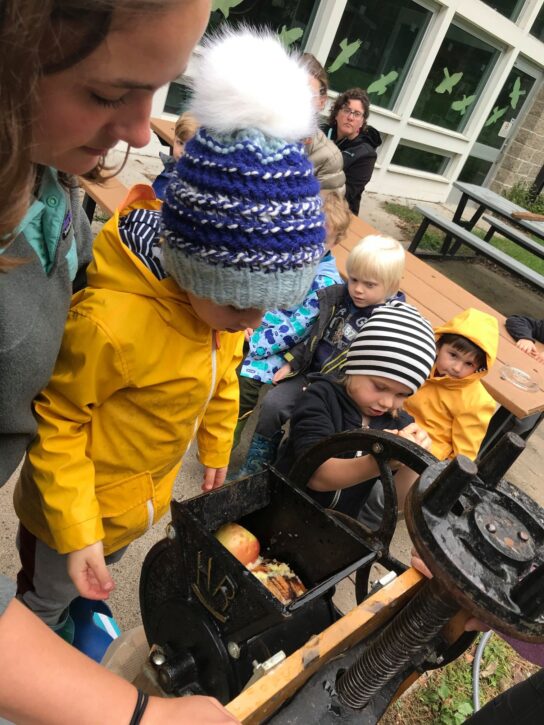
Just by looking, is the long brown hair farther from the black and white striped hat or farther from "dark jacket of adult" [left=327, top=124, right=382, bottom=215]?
"dark jacket of adult" [left=327, top=124, right=382, bottom=215]

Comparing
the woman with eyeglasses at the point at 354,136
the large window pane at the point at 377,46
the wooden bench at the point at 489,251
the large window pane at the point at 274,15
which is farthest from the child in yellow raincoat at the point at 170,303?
the large window pane at the point at 377,46

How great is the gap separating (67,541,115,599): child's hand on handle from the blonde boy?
132 centimetres

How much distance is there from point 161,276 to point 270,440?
4.77ft

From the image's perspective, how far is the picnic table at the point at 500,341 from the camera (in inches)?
113

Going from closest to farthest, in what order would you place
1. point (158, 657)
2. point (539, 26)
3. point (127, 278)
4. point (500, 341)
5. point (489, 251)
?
point (158, 657), point (127, 278), point (500, 341), point (489, 251), point (539, 26)

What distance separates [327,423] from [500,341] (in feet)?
7.09

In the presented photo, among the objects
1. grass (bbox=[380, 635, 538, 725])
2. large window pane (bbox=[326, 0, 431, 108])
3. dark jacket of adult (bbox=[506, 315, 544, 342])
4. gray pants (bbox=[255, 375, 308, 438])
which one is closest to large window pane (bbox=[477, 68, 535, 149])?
large window pane (bbox=[326, 0, 431, 108])

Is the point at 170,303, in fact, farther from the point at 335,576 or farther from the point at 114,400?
the point at 335,576

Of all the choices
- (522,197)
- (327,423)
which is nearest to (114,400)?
(327,423)

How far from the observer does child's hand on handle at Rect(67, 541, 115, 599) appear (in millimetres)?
1268

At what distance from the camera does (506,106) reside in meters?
11.7

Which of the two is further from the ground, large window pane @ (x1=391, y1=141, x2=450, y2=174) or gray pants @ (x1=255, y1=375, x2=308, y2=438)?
large window pane @ (x1=391, y1=141, x2=450, y2=174)

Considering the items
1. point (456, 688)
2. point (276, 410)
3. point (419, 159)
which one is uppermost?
point (419, 159)

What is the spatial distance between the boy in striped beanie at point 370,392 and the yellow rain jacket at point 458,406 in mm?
573
